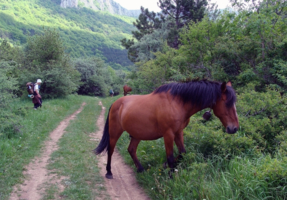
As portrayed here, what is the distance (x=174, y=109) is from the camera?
4.07 m

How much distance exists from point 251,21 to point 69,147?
847cm

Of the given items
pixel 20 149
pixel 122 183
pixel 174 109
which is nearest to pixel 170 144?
pixel 174 109

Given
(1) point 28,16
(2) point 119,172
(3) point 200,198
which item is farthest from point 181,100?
(1) point 28,16

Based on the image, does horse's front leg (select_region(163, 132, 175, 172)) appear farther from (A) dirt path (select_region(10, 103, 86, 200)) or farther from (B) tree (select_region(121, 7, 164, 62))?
(B) tree (select_region(121, 7, 164, 62))

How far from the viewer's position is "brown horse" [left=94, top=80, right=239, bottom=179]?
387 centimetres

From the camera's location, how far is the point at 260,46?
7.99m

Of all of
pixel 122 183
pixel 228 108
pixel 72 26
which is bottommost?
pixel 122 183

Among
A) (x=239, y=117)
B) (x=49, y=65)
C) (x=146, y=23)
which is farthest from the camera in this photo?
(x=146, y=23)

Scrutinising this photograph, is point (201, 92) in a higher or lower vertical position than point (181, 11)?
lower

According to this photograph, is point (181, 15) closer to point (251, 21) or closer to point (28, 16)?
point (251, 21)

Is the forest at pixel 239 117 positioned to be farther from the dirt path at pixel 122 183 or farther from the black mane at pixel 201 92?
the black mane at pixel 201 92

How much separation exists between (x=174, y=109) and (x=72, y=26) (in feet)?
504

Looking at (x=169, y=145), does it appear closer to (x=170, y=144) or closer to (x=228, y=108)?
(x=170, y=144)

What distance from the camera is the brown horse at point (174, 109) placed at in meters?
3.87
